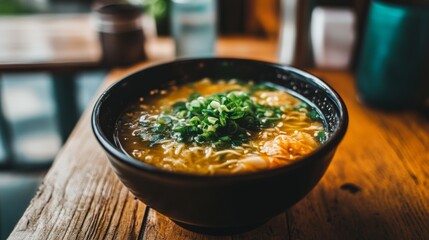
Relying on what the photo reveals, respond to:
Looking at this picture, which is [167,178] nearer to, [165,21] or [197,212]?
[197,212]

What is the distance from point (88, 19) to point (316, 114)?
3.04 meters

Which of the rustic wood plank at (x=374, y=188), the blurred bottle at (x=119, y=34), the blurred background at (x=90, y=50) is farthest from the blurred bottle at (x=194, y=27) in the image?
the rustic wood plank at (x=374, y=188)

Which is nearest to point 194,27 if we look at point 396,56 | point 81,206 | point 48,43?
point 48,43

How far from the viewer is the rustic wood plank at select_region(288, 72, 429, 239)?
59.0 inches

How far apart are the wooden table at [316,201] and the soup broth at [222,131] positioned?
25 centimetres

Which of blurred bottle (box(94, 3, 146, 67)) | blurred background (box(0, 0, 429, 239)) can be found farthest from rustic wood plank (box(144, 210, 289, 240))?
blurred bottle (box(94, 3, 146, 67))

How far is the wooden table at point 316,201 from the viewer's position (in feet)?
4.83

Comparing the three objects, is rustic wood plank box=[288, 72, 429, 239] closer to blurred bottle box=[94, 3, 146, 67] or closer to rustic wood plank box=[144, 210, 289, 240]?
rustic wood plank box=[144, 210, 289, 240]

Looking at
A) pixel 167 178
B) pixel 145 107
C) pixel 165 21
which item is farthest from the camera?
pixel 165 21

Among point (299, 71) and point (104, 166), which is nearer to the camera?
point (299, 71)

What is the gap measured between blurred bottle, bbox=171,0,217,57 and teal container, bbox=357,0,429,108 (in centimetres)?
114

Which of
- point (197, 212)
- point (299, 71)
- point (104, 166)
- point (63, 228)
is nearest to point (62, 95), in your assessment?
point (104, 166)

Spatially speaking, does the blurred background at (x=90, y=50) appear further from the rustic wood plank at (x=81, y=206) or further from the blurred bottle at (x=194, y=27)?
the rustic wood plank at (x=81, y=206)

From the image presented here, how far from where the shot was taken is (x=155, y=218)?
153 cm
